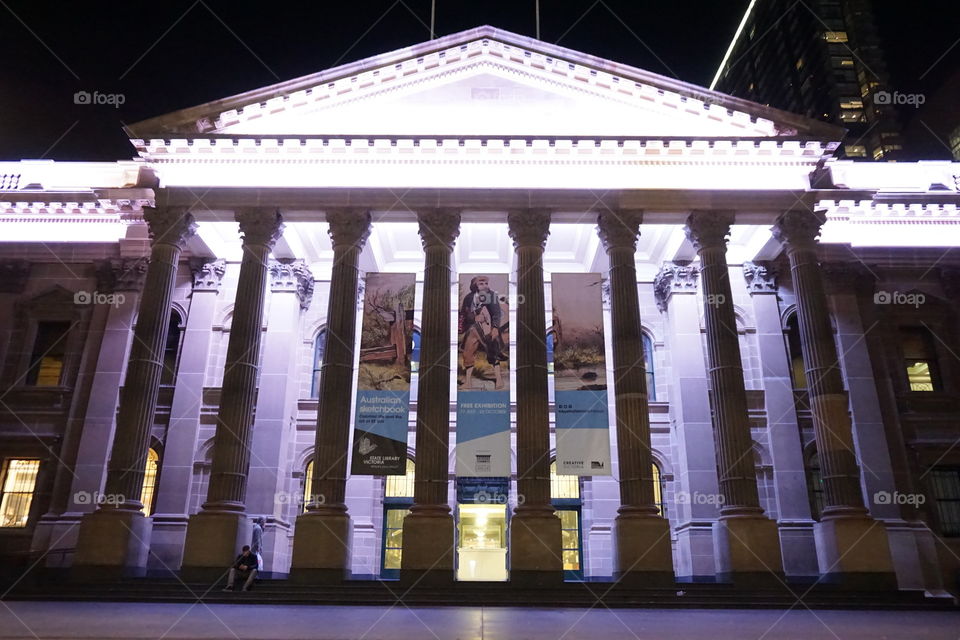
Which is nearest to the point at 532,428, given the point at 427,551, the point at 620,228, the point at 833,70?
the point at 427,551

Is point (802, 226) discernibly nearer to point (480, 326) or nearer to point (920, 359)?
point (920, 359)

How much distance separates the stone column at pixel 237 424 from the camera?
55.4ft

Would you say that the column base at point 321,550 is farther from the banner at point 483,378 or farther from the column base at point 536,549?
the column base at point 536,549

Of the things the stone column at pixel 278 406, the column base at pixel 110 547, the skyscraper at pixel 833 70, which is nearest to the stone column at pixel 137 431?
the column base at pixel 110 547

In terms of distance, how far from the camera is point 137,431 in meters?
18.0

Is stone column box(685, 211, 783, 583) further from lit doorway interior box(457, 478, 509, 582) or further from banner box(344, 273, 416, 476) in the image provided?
banner box(344, 273, 416, 476)

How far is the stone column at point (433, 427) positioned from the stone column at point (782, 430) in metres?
10.7

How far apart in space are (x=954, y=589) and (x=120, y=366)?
2632cm

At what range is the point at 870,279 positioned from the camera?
75.9ft

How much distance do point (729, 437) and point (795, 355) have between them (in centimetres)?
739

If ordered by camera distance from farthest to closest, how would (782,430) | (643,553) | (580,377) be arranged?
(782,430) < (580,377) < (643,553)

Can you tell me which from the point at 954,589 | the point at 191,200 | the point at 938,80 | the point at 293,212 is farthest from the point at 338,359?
the point at 938,80

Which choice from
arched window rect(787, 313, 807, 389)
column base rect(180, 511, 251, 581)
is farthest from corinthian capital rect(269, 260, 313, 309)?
arched window rect(787, 313, 807, 389)

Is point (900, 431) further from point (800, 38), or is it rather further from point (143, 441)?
A: point (800, 38)
